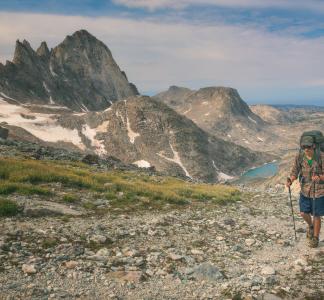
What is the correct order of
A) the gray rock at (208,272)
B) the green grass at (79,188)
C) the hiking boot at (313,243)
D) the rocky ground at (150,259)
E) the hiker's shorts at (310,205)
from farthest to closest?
the green grass at (79,188), the hiker's shorts at (310,205), the hiking boot at (313,243), the gray rock at (208,272), the rocky ground at (150,259)

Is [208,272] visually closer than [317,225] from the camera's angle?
Yes

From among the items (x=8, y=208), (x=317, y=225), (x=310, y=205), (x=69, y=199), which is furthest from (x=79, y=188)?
(x=317, y=225)

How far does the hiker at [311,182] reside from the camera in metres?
14.8

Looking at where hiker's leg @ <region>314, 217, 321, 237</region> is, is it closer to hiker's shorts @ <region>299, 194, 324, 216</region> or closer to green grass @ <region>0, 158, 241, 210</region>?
hiker's shorts @ <region>299, 194, 324, 216</region>

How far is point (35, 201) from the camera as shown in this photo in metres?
17.6

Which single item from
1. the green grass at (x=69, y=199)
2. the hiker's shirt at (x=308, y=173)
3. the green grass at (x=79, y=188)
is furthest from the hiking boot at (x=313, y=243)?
the green grass at (x=69, y=199)

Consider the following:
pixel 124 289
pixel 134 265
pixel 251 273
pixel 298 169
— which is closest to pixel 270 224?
pixel 298 169

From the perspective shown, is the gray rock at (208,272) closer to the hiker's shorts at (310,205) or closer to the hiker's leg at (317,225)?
the hiker's leg at (317,225)

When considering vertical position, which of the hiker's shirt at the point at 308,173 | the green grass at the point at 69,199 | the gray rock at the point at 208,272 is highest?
the hiker's shirt at the point at 308,173

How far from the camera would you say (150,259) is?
12.5m

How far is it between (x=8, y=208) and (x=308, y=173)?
11167 millimetres

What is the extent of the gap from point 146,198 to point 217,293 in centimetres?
1282

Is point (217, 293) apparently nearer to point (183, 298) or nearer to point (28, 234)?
point (183, 298)

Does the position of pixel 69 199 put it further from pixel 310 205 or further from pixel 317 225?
pixel 317 225
